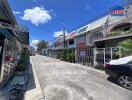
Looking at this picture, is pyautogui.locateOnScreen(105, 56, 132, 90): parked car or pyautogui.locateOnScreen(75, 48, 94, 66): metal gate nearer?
pyautogui.locateOnScreen(105, 56, 132, 90): parked car

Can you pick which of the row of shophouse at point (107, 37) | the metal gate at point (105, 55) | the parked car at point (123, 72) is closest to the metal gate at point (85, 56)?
the row of shophouse at point (107, 37)

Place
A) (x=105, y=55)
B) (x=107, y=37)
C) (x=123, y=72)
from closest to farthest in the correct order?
(x=123, y=72)
(x=105, y=55)
(x=107, y=37)

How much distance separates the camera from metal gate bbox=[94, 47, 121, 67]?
12431 mm

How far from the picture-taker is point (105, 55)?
45.6 ft

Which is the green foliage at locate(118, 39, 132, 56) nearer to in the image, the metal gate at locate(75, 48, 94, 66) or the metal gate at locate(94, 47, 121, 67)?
the metal gate at locate(94, 47, 121, 67)

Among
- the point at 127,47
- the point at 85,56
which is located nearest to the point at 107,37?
the point at 85,56

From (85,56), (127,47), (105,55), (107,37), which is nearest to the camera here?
(127,47)

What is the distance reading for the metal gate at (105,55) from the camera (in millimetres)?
12431

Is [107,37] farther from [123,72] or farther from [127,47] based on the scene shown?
[123,72]

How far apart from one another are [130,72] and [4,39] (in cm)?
621

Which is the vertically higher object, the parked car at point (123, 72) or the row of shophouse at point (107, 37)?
the row of shophouse at point (107, 37)

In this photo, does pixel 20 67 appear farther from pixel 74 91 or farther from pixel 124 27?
pixel 124 27

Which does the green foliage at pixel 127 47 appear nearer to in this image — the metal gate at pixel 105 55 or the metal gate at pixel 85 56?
the metal gate at pixel 105 55

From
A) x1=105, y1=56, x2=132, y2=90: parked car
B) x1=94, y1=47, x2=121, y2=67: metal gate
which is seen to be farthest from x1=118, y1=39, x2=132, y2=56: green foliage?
x1=105, y1=56, x2=132, y2=90: parked car
